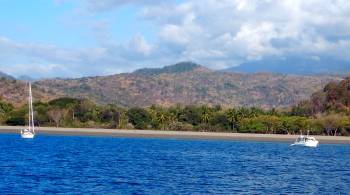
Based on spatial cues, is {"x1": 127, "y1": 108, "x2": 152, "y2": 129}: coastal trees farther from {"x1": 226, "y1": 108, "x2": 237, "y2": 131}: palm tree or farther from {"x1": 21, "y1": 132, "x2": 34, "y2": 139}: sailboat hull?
{"x1": 21, "y1": 132, "x2": 34, "y2": 139}: sailboat hull

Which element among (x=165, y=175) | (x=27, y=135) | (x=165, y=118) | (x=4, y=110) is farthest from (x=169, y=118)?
(x=165, y=175)

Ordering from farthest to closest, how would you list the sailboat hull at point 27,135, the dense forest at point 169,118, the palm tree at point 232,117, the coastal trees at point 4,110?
the coastal trees at point 4,110, the palm tree at point 232,117, the dense forest at point 169,118, the sailboat hull at point 27,135

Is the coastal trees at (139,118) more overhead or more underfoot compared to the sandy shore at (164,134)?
more overhead

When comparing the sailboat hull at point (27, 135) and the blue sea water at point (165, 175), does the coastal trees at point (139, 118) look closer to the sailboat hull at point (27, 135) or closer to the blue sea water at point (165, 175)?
the sailboat hull at point (27, 135)

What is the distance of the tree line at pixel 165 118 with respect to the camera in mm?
168625

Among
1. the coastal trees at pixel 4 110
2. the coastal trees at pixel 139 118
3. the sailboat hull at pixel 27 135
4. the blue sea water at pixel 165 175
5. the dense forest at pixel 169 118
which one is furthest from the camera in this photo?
the coastal trees at pixel 4 110

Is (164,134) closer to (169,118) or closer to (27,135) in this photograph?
(169,118)

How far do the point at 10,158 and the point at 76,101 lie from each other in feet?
379

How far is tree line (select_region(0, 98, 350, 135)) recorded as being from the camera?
6639 inches

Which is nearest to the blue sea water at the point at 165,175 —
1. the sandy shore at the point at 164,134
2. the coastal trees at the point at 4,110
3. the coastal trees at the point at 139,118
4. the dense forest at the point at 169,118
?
the sandy shore at the point at 164,134

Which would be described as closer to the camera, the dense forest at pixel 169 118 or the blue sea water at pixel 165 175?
the blue sea water at pixel 165 175

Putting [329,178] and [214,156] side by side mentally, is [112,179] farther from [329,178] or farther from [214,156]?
[214,156]

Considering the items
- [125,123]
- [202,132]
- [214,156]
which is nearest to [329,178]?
[214,156]

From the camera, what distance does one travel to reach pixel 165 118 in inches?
7092
